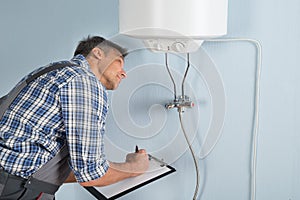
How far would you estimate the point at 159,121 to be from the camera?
1.85 meters

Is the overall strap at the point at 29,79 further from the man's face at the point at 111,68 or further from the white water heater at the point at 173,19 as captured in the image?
the white water heater at the point at 173,19

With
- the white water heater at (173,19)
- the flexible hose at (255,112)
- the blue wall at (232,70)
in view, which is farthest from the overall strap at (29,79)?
the flexible hose at (255,112)

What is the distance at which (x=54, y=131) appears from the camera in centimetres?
127

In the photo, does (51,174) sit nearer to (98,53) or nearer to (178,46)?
(98,53)

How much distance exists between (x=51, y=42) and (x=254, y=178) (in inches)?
34.6

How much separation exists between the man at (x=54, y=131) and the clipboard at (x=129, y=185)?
0.27 ft

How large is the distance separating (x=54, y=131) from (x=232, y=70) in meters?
0.76

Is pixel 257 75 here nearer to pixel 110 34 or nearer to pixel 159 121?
pixel 159 121

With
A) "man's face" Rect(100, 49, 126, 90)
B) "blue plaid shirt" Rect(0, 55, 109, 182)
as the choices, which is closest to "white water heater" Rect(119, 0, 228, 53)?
"man's face" Rect(100, 49, 126, 90)

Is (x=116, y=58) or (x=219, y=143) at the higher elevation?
(x=116, y=58)

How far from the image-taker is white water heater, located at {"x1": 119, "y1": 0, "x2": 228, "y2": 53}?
4.64ft

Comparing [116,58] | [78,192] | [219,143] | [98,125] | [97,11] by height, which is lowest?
[78,192]

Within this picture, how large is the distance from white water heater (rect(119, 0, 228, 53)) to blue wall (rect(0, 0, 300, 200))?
27 cm

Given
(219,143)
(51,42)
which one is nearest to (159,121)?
(219,143)
